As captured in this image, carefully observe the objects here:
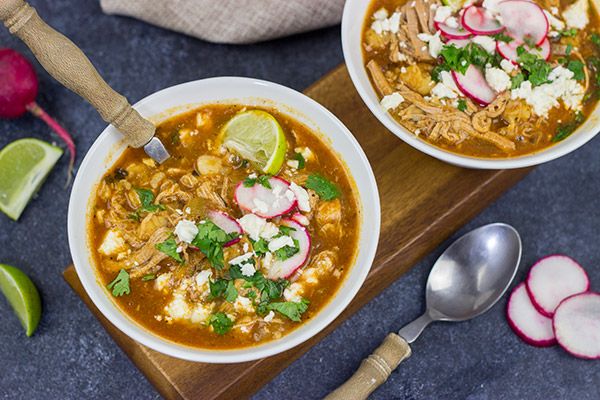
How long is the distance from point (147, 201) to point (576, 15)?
96.4 inches

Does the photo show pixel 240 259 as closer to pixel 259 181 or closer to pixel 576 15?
pixel 259 181

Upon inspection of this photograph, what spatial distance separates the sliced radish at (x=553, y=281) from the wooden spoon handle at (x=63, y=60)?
7.88 ft

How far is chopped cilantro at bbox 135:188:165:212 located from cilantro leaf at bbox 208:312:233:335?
1.84 feet

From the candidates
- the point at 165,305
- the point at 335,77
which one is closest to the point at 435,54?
the point at 335,77

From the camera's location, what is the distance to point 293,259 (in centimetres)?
363

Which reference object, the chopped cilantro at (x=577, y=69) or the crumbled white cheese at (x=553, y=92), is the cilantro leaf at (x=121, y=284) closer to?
the crumbled white cheese at (x=553, y=92)

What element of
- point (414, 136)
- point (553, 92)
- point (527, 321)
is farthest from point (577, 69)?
point (527, 321)

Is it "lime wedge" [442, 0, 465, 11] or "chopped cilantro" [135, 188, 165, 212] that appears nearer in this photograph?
"chopped cilantro" [135, 188, 165, 212]

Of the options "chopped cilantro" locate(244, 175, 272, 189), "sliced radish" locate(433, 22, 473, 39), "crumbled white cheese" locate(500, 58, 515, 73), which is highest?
"sliced radish" locate(433, 22, 473, 39)

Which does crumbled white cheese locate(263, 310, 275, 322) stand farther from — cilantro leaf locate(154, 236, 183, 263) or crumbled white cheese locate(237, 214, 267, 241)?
cilantro leaf locate(154, 236, 183, 263)

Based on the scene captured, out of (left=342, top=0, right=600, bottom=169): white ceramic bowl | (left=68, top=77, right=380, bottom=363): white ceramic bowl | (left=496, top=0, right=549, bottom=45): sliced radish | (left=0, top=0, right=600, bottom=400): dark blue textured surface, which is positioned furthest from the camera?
(left=0, top=0, right=600, bottom=400): dark blue textured surface

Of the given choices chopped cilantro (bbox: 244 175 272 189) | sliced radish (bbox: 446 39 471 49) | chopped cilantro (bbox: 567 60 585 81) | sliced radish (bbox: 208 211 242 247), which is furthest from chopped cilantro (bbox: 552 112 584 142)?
sliced radish (bbox: 208 211 242 247)

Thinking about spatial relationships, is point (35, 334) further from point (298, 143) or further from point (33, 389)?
point (298, 143)

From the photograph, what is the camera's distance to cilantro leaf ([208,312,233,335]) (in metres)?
3.59
